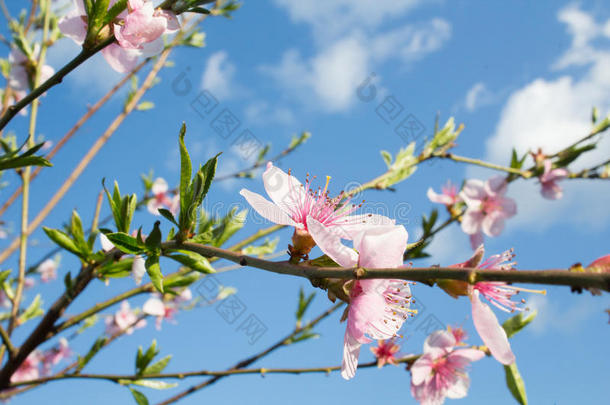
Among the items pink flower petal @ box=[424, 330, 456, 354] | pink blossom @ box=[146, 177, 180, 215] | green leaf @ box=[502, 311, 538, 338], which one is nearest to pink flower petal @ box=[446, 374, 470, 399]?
pink flower petal @ box=[424, 330, 456, 354]

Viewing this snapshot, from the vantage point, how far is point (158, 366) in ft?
5.52

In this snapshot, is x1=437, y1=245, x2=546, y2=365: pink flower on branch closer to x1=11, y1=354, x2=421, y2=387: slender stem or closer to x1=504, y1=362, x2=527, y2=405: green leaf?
x1=504, y1=362, x2=527, y2=405: green leaf

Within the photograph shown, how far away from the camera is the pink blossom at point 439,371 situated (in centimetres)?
174

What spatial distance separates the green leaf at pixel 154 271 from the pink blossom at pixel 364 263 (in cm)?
32

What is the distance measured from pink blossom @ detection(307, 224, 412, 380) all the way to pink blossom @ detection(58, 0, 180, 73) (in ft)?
1.94

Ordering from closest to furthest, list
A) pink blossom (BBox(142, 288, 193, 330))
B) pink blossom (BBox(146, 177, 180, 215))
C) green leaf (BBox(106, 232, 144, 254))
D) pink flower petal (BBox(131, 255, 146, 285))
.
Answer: green leaf (BBox(106, 232, 144, 254)) < pink flower petal (BBox(131, 255, 146, 285)) < pink blossom (BBox(142, 288, 193, 330)) < pink blossom (BBox(146, 177, 180, 215))

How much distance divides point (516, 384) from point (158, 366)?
1.24m

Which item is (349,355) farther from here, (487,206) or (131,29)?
(487,206)

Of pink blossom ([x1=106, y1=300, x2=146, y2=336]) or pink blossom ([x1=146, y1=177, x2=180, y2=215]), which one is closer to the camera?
pink blossom ([x1=146, y1=177, x2=180, y2=215])

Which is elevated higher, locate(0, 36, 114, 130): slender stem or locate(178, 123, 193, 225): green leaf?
locate(0, 36, 114, 130): slender stem

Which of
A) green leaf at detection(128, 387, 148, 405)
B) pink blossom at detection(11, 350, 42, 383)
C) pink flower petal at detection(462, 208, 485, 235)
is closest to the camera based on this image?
green leaf at detection(128, 387, 148, 405)

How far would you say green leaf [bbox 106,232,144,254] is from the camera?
85 centimetres

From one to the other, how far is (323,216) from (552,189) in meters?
2.34

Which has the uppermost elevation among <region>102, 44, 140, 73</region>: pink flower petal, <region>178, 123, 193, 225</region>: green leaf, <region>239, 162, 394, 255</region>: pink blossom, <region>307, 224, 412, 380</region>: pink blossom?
<region>102, 44, 140, 73</region>: pink flower petal
